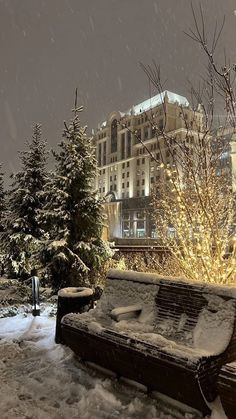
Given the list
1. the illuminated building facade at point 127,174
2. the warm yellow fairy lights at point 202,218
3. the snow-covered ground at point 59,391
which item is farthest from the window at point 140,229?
the snow-covered ground at point 59,391

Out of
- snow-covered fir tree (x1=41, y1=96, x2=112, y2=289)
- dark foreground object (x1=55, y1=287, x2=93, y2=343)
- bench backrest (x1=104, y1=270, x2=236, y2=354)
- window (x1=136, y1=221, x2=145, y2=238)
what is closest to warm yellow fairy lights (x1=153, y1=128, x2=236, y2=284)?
bench backrest (x1=104, y1=270, x2=236, y2=354)

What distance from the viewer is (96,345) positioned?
4797mm

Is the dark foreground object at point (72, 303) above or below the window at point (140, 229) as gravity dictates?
below

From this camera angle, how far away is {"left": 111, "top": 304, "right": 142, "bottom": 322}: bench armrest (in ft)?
16.2

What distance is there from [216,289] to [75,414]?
2125 mm

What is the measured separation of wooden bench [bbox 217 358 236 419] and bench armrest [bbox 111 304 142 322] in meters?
1.80

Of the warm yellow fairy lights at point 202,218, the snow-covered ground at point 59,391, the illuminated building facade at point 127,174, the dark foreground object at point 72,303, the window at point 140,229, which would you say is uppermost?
the illuminated building facade at point 127,174

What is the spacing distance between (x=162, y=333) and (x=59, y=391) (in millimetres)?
1470

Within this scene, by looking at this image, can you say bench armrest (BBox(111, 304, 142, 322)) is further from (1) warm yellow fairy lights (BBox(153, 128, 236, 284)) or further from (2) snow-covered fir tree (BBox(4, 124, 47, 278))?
(2) snow-covered fir tree (BBox(4, 124, 47, 278))

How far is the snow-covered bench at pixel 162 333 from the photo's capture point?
12.3 ft

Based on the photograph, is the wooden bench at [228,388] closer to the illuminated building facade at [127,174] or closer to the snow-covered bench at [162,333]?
the snow-covered bench at [162,333]

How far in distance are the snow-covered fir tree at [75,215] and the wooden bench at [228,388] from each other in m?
8.66

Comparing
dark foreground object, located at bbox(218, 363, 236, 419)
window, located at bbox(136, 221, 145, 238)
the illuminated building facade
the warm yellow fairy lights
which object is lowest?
dark foreground object, located at bbox(218, 363, 236, 419)

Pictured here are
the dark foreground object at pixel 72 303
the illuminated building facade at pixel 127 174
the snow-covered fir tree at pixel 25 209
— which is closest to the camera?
the dark foreground object at pixel 72 303
